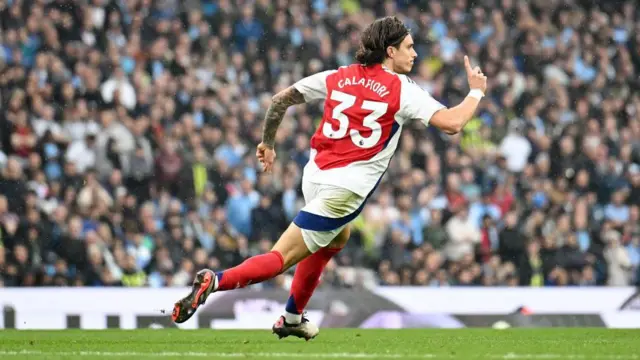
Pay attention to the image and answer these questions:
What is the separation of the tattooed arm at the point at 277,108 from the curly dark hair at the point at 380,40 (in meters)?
0.53

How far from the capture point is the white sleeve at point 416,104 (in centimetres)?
788

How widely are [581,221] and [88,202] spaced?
6861 millimetres

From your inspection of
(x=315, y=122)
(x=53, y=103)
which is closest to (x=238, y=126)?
(x=315, y=122)

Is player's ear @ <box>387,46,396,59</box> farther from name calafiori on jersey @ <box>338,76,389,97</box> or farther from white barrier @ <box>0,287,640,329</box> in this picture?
white barrier @ <box>0,287,640,329</box>

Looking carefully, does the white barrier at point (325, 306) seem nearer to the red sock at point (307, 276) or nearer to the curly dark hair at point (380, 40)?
the red sock at point (307, 276)

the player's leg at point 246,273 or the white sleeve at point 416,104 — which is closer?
the player's leg at point 246,273

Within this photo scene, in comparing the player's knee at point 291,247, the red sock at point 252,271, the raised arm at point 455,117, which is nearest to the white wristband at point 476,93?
the raised arm at point 455,117

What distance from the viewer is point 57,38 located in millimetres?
17188

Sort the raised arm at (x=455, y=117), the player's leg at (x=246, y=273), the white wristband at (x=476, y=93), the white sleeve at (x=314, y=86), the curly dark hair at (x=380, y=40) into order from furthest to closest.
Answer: the white sleeve at (x=314, y=86) → the curly dark hair at (x=380, y=40) → the white wristband at (x=476, y=93) → the raised arm at (x=455, y=117) → the player's leg at (x=246, y=273)

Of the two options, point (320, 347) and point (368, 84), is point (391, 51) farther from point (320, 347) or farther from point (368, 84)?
point (320, 347)

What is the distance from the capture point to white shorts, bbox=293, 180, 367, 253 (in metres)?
8.10

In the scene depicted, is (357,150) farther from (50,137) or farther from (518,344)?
(50,137)

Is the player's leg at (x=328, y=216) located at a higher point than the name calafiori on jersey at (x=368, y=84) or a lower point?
lower

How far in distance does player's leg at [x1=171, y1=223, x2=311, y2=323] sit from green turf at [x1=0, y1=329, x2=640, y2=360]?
0.32m
